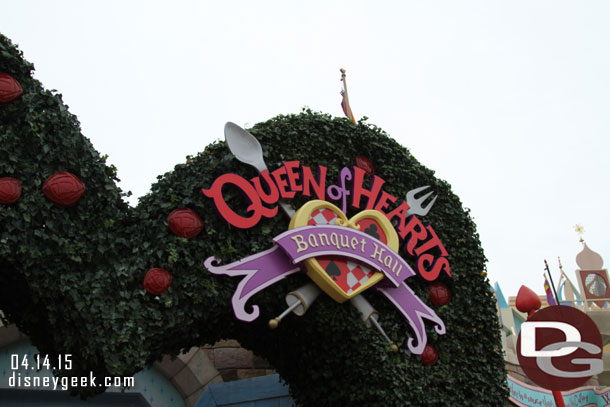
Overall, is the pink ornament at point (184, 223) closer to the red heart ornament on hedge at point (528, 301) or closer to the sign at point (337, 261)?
the sign at point (337, 261)

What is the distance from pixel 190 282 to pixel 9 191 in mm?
1930

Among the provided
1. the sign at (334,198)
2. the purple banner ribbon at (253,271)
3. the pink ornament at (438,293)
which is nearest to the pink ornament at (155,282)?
the purple banner ribbon at (253,271)

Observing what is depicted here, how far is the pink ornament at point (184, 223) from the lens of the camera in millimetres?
6473

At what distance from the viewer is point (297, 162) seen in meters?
7.44

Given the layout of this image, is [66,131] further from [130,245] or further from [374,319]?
[374,319]

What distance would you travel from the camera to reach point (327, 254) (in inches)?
272

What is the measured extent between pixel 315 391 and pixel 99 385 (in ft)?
8.14

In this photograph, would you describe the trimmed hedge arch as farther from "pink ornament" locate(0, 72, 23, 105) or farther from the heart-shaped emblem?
the heart-shaped emblem

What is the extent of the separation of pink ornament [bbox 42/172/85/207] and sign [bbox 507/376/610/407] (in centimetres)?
788

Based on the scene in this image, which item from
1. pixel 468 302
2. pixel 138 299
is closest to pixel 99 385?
pixel 138 299

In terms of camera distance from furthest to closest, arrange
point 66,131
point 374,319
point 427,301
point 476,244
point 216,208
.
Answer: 1. point 476,244
2. point 427,301
3. point 374,319
4. point 216,208
5. point 66,131

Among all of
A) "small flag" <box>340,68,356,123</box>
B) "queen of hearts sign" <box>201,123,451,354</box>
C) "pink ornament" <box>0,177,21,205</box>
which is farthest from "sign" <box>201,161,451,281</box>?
"pink ornament" <box>0,177,21,205</box>


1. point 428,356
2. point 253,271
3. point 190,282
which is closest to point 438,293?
point 428,356
